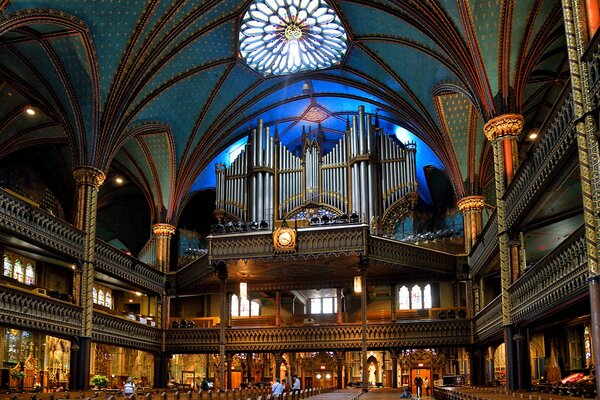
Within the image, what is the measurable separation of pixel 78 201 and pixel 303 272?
33.5ft

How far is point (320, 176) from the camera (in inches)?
1323

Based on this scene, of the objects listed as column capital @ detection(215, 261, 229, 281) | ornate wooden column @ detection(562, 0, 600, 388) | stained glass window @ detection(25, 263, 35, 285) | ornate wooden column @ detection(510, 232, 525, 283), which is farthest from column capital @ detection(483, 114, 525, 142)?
stained glass window @ detection(25, 263, 35, 285)

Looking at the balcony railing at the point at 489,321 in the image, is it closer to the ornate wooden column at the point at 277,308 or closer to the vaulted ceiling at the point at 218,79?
the vaulted ceiling at the point at 218,79

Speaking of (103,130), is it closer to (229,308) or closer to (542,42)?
(229,308)

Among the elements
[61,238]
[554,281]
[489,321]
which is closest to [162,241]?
[61,238]

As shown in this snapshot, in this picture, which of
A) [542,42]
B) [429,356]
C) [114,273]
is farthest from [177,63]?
[429,356]

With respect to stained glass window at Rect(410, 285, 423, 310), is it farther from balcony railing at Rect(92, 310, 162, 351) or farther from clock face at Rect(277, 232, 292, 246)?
balcony railing at Rect(92, 310, 162, 351)

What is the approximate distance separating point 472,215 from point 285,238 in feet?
28.4

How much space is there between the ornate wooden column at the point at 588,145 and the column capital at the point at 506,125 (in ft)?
26.3

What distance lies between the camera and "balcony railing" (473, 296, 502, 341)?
2191 centimetres

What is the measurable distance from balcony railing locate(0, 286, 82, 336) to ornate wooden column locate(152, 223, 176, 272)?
8.32 meters

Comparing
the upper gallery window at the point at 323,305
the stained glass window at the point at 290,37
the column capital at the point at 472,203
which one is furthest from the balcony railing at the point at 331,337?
the stained glass window at the point at 290,37

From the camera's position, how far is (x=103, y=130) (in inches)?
1017

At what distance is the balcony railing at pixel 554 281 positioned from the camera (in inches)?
529
